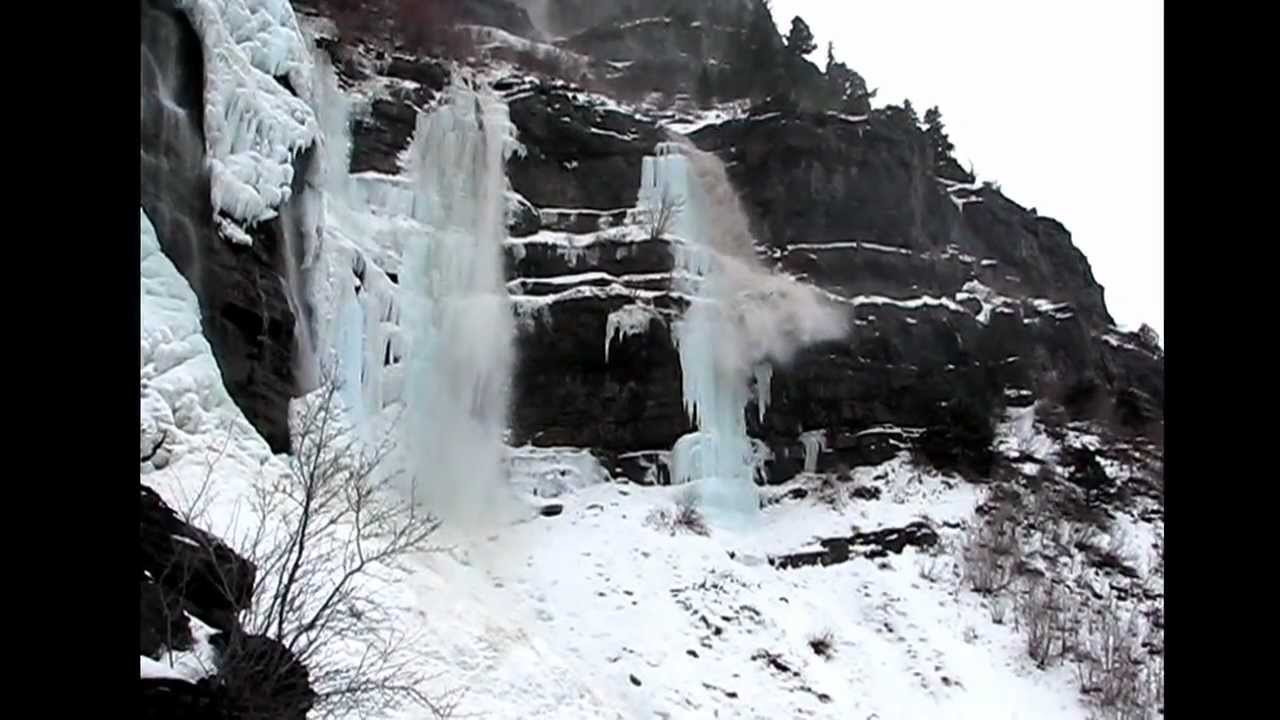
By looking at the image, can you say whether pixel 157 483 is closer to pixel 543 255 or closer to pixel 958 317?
pixel 543 255

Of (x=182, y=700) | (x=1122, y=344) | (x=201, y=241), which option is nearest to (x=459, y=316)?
(x=201, y=241)

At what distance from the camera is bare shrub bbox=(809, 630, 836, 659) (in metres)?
12.9

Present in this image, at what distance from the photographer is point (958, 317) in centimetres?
1978

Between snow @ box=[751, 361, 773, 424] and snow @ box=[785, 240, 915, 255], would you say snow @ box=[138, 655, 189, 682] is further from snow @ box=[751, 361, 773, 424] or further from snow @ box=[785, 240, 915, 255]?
snow @ box=[785, 240, 915, 255]

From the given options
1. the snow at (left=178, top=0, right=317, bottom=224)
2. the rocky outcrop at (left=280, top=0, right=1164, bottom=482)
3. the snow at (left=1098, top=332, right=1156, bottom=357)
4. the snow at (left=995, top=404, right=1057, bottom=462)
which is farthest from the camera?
the snow at (left=1098, top=332, right=1156, bottom=357)

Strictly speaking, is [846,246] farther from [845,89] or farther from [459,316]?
[459,316]

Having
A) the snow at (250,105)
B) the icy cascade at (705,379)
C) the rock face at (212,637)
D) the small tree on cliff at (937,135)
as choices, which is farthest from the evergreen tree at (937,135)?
the rock face at (212,637)

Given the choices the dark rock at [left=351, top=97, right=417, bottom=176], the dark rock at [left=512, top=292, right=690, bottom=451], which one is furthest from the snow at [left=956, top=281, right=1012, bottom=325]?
the dark rock at [left=351, top=97, right=417, bottom=176]

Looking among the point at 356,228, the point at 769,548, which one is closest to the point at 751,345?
the point at 769,548

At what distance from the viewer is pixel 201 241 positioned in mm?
10070

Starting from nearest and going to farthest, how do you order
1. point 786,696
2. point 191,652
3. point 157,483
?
point 191,652 → point 157,483 → point 786,696

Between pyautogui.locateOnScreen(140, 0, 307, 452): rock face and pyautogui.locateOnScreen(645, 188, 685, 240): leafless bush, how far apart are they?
801 centimetres
